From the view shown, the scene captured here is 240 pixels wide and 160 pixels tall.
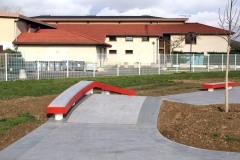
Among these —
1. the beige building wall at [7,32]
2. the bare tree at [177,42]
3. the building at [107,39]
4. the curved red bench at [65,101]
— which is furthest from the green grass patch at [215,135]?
the bare tree at [177,42]

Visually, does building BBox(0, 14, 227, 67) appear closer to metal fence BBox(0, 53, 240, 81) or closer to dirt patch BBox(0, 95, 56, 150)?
metal fence BBox(0, 53, 240, 81)

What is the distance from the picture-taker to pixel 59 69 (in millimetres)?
28453

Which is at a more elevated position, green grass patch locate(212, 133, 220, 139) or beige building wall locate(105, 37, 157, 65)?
beige building wall locate(105, 37, 157, 65)

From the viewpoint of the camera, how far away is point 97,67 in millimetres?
31391

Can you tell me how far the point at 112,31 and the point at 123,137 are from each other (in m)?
48.4

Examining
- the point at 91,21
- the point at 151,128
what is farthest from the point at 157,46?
the point at 151,128

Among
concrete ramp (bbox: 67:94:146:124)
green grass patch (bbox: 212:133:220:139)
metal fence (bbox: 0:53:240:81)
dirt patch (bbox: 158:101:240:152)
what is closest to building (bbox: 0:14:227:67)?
metal fence (bbox: 0:53:240:81)

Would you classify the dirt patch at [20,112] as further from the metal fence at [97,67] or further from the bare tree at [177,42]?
the bare tree at [177,42]

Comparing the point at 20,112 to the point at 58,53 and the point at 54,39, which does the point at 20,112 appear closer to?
the point at 58,53

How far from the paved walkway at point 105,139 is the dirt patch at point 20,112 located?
1.02 ft

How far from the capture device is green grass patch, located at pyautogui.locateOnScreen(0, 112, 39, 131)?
9539mm

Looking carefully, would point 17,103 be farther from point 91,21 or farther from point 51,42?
point 91,21

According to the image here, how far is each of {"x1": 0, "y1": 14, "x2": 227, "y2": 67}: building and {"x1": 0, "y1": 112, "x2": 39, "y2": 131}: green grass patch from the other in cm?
2424

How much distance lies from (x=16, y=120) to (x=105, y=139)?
2.97 m
